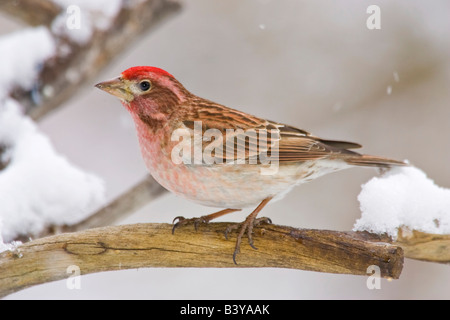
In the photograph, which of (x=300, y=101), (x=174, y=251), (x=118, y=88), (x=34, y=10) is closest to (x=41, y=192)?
(x=118, y=88)

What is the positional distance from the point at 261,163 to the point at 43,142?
222 centimetres

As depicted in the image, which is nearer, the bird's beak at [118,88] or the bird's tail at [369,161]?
the bird's beak at [118,88]

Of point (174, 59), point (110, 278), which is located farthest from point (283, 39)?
point (110, 278)

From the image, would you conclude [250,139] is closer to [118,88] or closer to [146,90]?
[146,90]

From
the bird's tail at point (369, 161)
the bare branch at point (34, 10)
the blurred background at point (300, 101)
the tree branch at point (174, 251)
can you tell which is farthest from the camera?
the blurred background at point (300, 101)

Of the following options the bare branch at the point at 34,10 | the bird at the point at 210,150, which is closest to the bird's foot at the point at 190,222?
the bird at the point at 210,150

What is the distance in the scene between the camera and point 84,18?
19.1 ft

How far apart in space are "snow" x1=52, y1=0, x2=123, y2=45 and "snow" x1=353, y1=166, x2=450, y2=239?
330cm

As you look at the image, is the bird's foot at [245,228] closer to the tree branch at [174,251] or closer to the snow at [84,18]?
the tree branch at [174,251]

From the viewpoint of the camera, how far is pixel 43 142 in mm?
5004

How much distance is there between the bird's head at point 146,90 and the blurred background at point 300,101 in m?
3.35

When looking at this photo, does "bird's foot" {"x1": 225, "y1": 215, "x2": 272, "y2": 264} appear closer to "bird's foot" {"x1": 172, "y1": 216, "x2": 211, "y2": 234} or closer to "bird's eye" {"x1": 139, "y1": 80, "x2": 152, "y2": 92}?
"bird's foot" {"x1": 172, "y1": 216, "x2": 211, "y2": 234}

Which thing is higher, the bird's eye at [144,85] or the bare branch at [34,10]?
the bare branch at [34,10]

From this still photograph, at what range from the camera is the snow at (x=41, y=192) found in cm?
433
